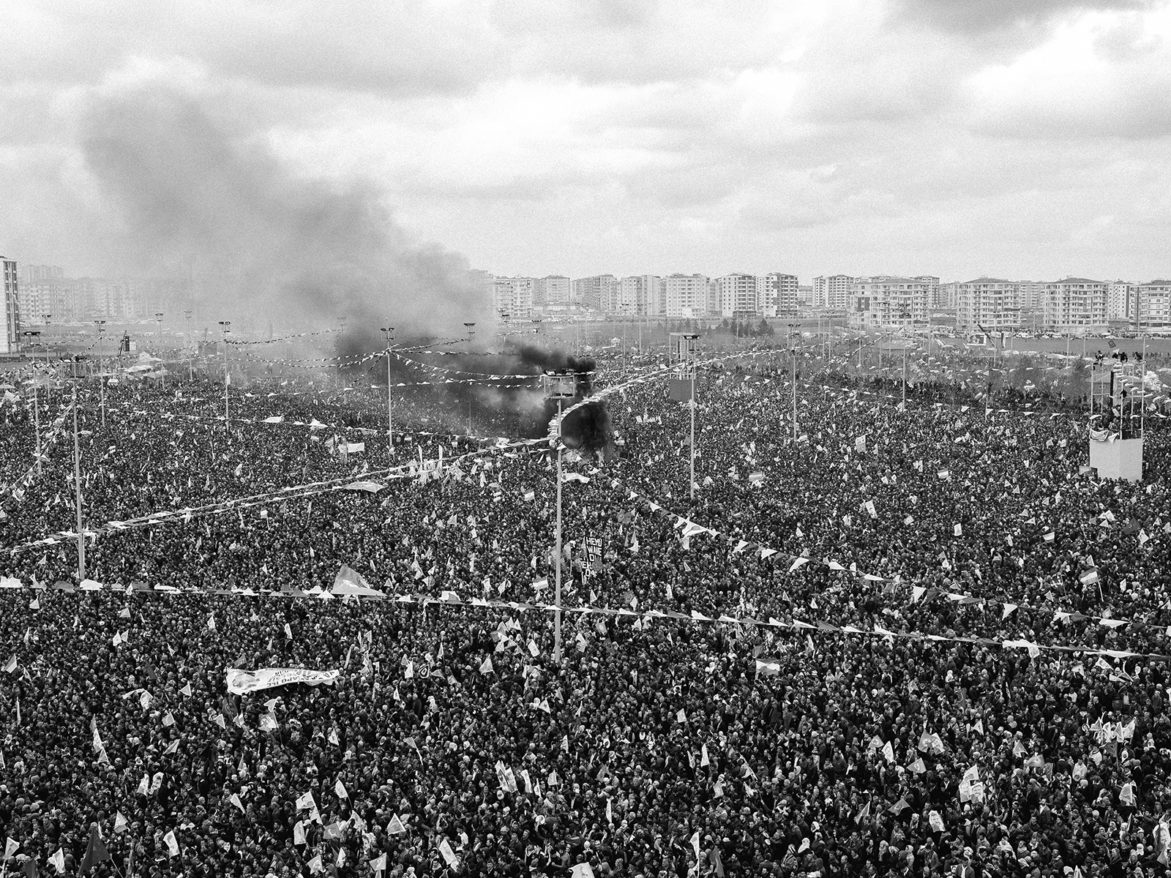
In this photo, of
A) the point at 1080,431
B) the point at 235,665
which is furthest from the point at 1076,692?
the point at 1080,431

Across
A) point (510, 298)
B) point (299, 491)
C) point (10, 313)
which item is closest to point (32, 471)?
point (299, 491)

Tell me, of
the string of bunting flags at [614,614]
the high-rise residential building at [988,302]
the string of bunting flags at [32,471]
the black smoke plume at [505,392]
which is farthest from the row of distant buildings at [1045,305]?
the string of bunting flags at [614,614]

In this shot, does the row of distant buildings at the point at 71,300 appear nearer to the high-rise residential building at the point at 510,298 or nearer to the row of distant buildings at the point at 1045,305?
the high-rise residential building at the point at 510,298

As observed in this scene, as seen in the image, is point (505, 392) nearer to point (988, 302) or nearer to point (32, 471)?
point (32, 471)

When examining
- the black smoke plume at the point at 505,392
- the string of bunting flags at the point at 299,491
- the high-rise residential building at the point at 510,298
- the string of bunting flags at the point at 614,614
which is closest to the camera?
the string of bunting flags at the point at 614,614

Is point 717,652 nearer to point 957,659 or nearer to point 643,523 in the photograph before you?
point 957,659

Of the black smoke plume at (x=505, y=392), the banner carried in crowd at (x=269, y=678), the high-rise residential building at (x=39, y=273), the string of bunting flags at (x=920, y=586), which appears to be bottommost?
the banner carried in crowd at (x=269, y=678)

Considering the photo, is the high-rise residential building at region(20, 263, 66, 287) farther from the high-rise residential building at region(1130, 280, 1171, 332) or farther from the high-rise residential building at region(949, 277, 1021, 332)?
the high-rise residential building at region(1130, 280, 1171, 332)
